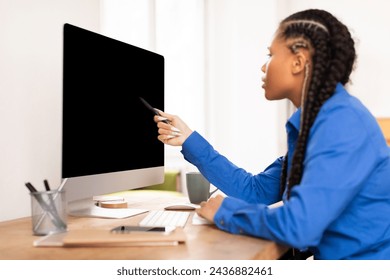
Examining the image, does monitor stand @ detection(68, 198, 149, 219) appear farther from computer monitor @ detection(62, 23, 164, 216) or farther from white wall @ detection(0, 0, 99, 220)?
white wall @ detection(0, 0, 99, 220)

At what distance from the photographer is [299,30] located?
115 centimetres

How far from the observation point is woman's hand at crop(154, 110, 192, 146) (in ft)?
4.82

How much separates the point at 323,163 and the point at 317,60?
283mm

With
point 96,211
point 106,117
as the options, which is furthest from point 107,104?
point 96,211

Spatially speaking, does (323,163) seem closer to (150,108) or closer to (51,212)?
(51,212)

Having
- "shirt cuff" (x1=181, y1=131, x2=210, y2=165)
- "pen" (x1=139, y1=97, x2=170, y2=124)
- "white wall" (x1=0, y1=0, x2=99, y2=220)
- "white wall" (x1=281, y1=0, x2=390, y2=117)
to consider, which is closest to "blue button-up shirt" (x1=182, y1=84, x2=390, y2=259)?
"shirt cuff" (x1=181, y1=131, x2=210, y2=165)

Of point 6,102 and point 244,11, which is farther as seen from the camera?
point 244,11

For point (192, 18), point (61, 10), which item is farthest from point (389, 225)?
point (192, 18)

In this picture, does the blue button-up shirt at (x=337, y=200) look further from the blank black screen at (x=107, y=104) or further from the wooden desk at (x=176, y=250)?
the blank black screen at (x=107, y=104)

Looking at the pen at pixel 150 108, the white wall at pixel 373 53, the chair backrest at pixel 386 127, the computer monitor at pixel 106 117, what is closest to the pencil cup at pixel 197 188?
the computer monitor at pixel 106 117

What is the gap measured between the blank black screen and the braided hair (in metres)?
0.50

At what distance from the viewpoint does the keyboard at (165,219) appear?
117 centimetres
